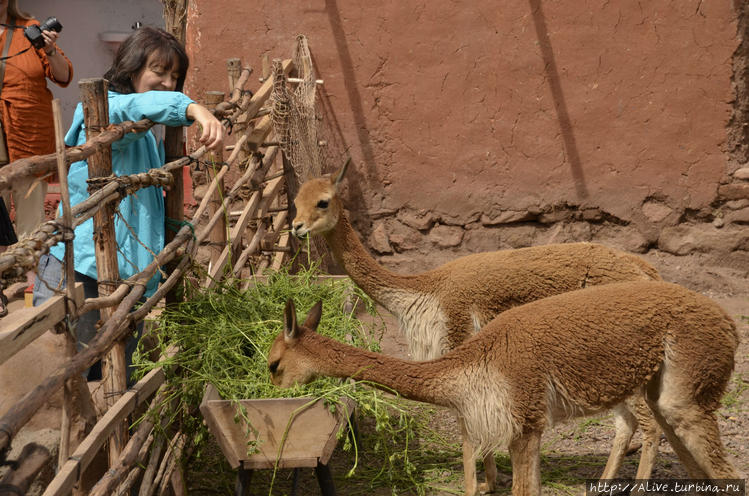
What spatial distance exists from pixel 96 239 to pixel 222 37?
444cm

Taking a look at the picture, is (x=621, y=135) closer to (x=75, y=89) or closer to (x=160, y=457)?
(x=160, y=457)

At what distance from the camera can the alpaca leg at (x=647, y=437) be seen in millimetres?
4309

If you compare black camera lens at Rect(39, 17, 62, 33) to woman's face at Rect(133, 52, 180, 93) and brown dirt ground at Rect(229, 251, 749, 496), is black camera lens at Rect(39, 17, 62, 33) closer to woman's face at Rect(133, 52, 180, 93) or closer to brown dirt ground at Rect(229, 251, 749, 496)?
woman's face at Rect(133, 52, 180, 93)

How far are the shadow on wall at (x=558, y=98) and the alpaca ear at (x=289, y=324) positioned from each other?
4.34 m

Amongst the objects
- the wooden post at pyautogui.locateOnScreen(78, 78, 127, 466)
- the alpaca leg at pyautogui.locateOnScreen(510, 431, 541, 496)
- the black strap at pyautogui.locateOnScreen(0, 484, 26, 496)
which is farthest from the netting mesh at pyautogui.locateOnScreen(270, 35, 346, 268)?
the black strap at pyautogui.locateOnScreen(0, 484, 26, 496)

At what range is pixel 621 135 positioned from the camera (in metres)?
7.05

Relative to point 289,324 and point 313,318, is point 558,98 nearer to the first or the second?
point 313,318

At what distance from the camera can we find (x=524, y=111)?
7.14 metres

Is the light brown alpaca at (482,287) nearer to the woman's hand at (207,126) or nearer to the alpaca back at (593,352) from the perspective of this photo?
the alpaca back at (593,352)

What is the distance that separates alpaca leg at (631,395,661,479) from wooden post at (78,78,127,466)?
2.64 metres

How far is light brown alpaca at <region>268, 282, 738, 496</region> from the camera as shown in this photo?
3.50 meters

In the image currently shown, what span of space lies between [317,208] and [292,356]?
4.40 ft

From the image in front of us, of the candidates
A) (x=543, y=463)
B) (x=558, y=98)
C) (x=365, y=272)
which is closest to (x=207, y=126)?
(x=365, y=272)

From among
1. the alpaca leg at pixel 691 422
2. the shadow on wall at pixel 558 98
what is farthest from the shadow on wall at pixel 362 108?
the alpaca leg at pixel 691 422
